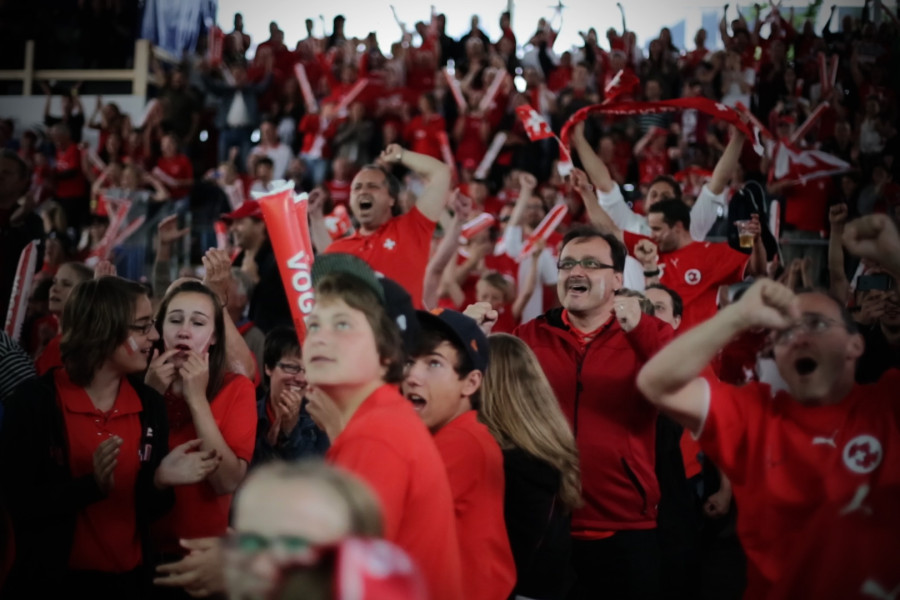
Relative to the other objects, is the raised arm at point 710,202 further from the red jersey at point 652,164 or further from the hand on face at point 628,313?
the red jersey at point 652,164

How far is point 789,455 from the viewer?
2.62 meters

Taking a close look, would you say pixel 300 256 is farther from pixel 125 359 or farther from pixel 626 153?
pixel 626 153

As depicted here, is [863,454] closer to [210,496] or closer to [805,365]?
[805,365]

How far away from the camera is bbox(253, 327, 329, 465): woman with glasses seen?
4.12 meters

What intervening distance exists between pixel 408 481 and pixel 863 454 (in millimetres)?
1191

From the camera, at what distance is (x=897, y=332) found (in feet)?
16.5

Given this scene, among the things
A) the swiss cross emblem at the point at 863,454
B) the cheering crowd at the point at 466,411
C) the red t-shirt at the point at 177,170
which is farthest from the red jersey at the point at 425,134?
the swiss cross emblem at the point at 863,454

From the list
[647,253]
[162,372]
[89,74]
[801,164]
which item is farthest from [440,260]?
[89,74]

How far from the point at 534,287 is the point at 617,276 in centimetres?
362

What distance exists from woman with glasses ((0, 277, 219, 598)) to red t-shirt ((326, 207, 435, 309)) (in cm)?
214

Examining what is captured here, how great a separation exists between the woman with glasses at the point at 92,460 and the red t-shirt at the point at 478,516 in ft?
3.24

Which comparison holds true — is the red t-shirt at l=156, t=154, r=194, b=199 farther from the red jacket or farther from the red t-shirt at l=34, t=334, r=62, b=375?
the red jacket

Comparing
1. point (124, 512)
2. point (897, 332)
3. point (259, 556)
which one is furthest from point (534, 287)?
point (259, 556)

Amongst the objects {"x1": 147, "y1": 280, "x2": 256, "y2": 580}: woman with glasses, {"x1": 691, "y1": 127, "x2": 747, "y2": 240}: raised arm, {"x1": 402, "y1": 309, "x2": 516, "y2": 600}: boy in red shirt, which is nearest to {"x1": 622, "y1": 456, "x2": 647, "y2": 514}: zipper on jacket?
{"x1": 402, "y1": 309, "x2": 516, "y2": 600}: boy in red shirt
